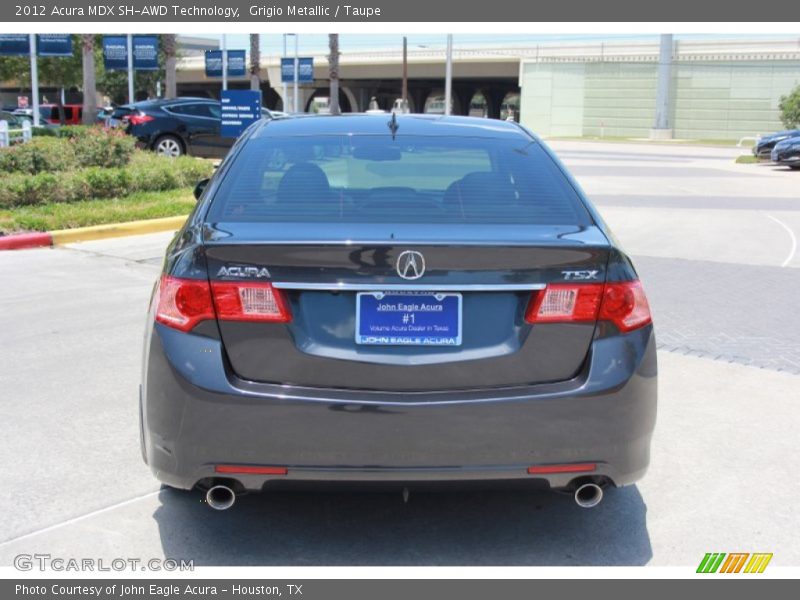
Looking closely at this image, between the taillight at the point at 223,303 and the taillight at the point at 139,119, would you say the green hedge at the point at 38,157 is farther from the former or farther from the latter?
the taillight at the point at 223,303

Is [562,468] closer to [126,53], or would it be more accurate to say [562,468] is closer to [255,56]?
[126,53]

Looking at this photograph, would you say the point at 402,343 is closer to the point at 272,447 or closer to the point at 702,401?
the point at 272,447

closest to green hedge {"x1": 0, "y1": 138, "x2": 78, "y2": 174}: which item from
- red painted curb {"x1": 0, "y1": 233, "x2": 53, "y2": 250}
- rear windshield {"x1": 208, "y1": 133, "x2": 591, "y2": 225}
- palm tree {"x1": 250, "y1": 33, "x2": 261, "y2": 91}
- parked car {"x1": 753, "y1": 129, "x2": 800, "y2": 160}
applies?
red painted curb {"x1": 0, "y1": 233, "x2": 53, "y2": 250}

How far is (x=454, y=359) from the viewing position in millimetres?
3441

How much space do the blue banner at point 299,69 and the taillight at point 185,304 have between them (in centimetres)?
4511

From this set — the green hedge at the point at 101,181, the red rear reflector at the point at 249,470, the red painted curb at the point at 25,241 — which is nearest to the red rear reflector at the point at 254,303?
the red rear reflector at the point at 249,470

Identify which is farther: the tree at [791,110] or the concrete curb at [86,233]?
the tree at [791,110]

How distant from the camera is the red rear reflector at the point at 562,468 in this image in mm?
3488

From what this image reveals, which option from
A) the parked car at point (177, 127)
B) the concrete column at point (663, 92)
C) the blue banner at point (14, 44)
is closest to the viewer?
the parked car at point (177, 127)

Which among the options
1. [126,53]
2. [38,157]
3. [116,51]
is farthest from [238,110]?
[116,51]

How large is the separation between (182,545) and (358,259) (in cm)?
145

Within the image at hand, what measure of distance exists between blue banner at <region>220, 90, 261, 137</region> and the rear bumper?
50.0 ft

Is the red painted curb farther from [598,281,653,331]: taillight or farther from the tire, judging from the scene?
the tire

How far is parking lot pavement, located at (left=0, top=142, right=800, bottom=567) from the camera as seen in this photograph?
3.94 meters
